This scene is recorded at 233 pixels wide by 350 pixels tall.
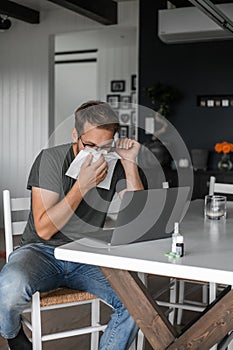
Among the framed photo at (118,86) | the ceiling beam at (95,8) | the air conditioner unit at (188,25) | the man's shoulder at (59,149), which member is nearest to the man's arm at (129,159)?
the man's shoulder at (59,149)

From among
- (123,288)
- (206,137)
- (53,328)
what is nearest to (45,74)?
(206,137)

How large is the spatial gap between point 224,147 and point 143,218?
3.52 m

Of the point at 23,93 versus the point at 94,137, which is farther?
the point at 23,93

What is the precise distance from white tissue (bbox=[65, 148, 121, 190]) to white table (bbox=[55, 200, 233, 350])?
0.37 m

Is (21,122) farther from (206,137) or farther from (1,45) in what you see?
(206,137)

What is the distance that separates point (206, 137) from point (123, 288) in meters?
3.93

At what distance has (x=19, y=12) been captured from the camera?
6.09 meters

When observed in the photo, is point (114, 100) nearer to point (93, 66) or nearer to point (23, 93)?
point (93, 66)

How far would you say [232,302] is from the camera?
1684 millimetres

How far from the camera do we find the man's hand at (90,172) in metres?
2.04

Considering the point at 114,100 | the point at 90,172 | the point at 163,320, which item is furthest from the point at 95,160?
the point at 114,100

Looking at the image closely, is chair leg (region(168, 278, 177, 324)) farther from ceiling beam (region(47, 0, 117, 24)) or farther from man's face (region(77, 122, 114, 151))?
ceiling beam (region(47, 0, 117, 24))

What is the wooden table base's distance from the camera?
5.63ft

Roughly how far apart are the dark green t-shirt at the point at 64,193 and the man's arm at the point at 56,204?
43 mm
